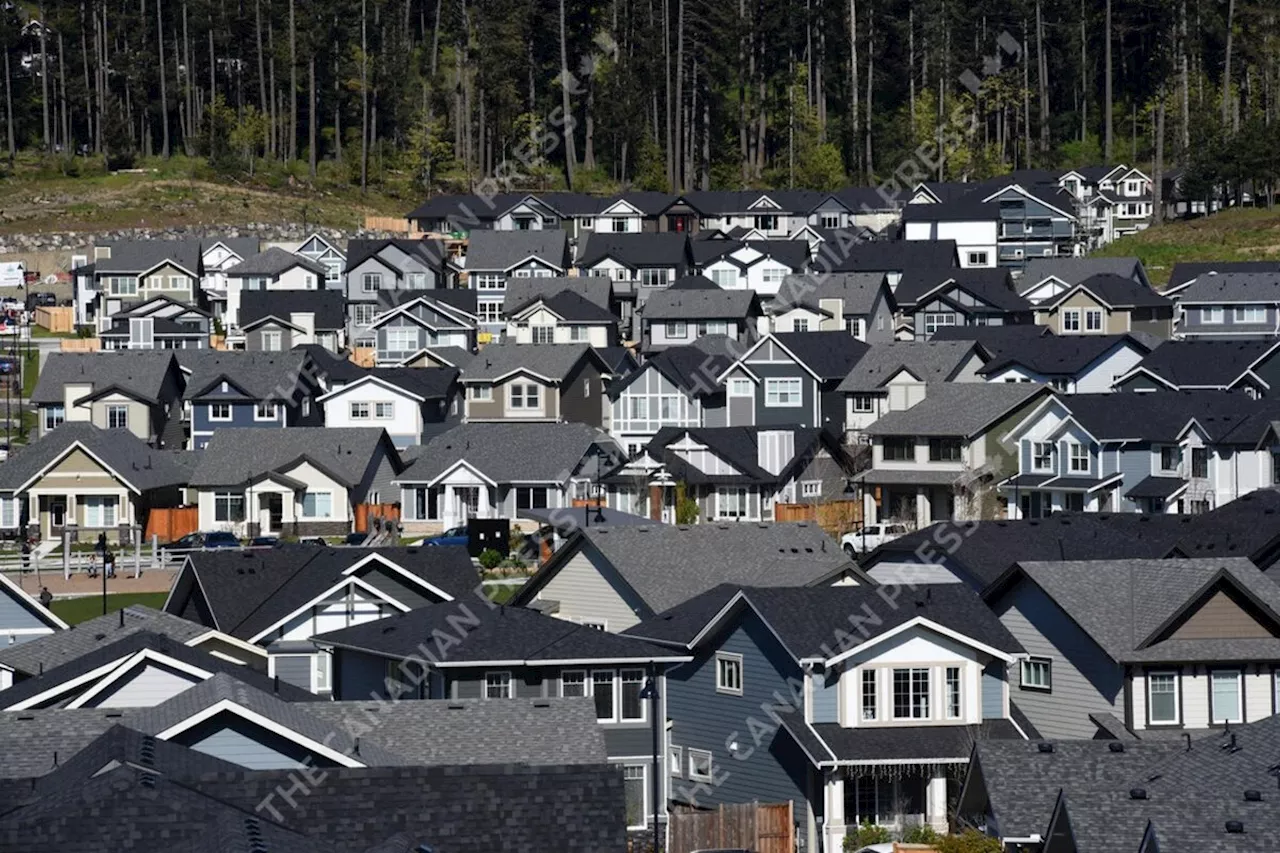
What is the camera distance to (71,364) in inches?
3127

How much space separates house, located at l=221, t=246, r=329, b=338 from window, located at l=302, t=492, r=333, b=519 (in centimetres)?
2905

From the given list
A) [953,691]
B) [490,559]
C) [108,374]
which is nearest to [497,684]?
[953,691]

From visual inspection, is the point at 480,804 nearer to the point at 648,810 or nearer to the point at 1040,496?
the point at 648,810

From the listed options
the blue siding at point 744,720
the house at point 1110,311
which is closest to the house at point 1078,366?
the house at point 1110,311

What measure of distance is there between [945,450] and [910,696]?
114 ft

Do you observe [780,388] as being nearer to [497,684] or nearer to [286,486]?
[286,486]

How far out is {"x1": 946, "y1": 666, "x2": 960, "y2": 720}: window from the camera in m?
31.5

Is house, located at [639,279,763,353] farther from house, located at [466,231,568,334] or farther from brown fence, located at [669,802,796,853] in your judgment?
brown fence, located at [669,802,796,853]

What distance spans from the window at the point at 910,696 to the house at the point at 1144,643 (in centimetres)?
233

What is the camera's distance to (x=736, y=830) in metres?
29.6

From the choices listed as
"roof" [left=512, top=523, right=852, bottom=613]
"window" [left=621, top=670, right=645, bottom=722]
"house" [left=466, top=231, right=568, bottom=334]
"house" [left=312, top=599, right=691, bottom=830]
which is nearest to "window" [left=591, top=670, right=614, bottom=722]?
"house" [left=312, top=599, right=691, bottom=830]

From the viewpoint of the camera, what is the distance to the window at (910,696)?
31.3 meters

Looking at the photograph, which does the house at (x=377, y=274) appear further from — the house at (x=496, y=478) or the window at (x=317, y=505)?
the window at (x=317, y=505)

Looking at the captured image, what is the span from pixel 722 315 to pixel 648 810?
5623cm
